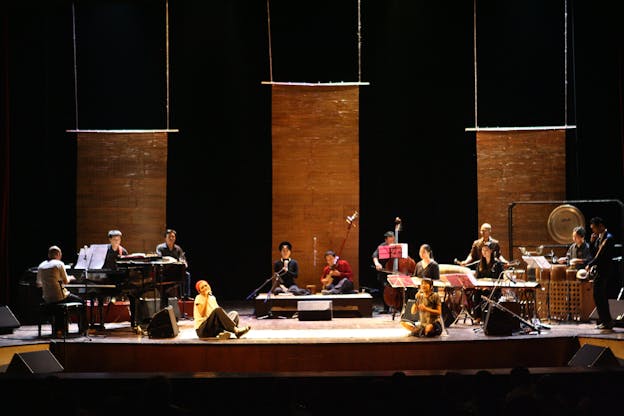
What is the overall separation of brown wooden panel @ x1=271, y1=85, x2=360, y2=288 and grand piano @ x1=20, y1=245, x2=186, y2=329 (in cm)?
254

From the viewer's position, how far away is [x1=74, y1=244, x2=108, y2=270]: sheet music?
9055 mm

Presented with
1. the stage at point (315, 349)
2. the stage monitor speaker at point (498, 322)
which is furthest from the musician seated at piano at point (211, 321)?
the stage monitor speaker at point (498, 322)

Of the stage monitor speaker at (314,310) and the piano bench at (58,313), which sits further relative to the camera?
the stage monitor speaker at (314,310)

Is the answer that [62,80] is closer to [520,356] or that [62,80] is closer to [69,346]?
[69,346]

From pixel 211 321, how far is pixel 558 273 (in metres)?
5.03

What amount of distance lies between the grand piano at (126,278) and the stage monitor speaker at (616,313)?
557 centimetres

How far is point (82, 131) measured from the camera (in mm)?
11820

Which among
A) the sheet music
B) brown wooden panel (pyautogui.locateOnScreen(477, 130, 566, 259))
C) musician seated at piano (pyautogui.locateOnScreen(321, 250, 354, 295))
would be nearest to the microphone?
brown wooden panel (pyautogui.locateOnScreen(477, 130, 566, 259))

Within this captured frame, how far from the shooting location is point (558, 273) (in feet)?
33.9

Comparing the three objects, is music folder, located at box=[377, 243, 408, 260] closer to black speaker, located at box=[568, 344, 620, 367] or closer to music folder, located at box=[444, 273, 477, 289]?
music folder, located at box=[444, 273, 477, 289]

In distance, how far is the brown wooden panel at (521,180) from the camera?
37.7 ft

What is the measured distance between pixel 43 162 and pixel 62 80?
155 cm

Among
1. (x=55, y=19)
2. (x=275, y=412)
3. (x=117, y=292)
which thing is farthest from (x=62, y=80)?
(x=275, y=412)

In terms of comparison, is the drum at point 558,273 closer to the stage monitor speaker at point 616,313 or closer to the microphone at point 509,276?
the stage monitor speaker at point 616,313
